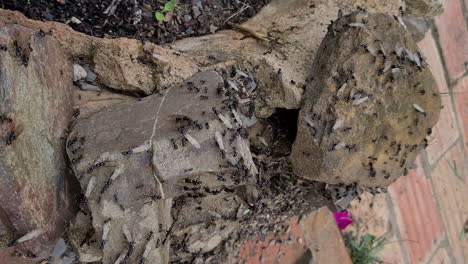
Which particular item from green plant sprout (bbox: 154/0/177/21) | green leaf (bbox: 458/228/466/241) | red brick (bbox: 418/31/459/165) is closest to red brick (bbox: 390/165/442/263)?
red brick (bbox: 418/31/459/165)

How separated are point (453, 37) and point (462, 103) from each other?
0.73 metres

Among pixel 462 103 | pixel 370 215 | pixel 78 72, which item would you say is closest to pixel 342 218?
pixel 370 215

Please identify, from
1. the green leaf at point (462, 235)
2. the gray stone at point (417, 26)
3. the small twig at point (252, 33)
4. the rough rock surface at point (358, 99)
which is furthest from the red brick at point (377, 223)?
the small twig at point (252, 33)

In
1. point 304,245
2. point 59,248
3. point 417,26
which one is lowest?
point 304,245

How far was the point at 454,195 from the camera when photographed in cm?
419

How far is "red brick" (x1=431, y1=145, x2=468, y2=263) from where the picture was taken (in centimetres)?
400

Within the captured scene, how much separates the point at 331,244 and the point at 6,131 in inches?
90.0

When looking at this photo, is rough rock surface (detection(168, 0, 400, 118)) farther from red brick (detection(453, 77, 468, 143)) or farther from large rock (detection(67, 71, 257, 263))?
red brick (detection(453, 77, 468, 143))

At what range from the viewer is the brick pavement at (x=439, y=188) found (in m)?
3.53

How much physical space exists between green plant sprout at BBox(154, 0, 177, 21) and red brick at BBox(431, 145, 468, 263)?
2982 mm

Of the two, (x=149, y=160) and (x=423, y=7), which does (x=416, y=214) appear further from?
(x=149, y=160)

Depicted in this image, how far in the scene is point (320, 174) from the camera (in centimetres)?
173

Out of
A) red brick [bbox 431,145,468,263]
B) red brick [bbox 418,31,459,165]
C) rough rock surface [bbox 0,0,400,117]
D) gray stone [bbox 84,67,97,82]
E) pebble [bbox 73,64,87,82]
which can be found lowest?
red brick [bbox 431,145,468,263]

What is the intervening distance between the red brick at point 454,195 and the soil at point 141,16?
2715mm
